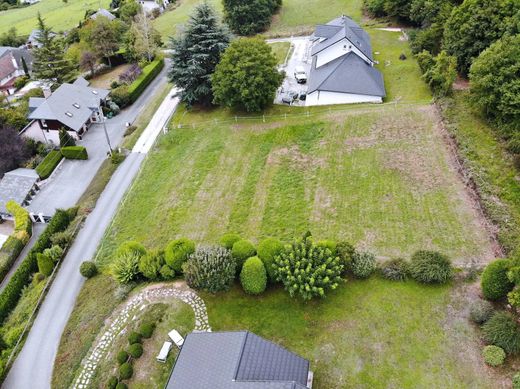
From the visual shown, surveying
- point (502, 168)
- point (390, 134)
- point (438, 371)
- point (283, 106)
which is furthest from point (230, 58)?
point (438, 371)

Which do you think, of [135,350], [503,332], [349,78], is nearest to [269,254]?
[135,350]

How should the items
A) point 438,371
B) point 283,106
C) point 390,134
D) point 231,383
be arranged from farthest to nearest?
point 283,106 → point 390,134 → point 438,371 → point 231,383

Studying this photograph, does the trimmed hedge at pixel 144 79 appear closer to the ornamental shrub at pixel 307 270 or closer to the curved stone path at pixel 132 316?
the curved stone path at pixel 132 316

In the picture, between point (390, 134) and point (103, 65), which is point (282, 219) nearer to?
point (390, 134)

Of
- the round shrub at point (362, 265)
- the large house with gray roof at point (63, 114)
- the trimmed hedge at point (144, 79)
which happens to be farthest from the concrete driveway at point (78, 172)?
the round shrub at point (362, 265)

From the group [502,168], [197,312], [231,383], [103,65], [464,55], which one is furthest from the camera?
[103,65]

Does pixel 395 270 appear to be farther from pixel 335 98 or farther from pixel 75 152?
pixel 75 152
